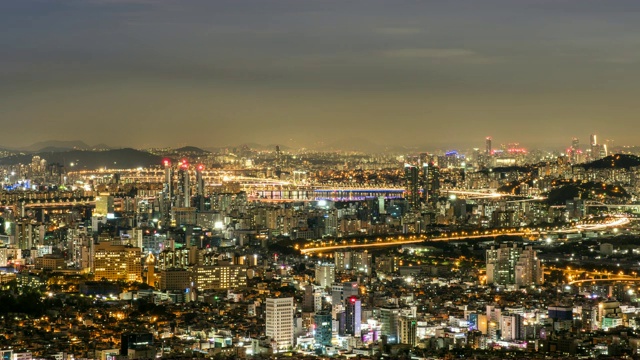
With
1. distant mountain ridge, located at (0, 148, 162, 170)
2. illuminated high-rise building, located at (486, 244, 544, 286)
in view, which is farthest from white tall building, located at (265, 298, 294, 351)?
distant mountain ridge, located at (0, 148, 162, 170)

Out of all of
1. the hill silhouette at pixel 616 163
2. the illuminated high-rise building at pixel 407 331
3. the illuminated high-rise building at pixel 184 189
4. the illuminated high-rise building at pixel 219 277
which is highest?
the hill silhouette at pixel 616 163

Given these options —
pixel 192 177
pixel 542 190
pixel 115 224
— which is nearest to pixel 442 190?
pixel 542 190

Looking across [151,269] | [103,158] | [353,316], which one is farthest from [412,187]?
[353,316]

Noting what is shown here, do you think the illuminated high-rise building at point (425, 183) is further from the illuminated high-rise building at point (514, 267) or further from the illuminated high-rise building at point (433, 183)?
the illuminated high-rise building at point (514, 267)

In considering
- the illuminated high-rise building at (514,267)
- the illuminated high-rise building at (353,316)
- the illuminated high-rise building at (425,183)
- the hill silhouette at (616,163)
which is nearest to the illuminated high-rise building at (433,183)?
the illuminated high-rise building at (425,183)

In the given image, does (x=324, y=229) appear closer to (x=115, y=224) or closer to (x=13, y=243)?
(x=115, y=224)

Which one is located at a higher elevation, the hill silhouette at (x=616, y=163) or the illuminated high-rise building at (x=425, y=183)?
the hill silhouette at (x=616, y=163)

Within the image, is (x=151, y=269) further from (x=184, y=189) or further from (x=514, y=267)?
(x=184, y=189)

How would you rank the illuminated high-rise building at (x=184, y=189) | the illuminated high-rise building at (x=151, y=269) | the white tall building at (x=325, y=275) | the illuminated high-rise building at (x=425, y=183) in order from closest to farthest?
the white tall building at (x=325, y=275) → the illuminated high-rise building at (x=151, y=269) → the illuminated high-rise building at (x=184, y=189) → the illuminated high-rise building at (x=425, y=183)
